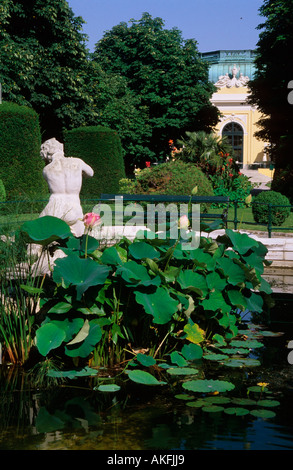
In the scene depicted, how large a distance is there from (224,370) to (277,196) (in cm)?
974

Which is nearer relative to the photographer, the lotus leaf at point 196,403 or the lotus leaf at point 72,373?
the lotus leaf at point 196,403

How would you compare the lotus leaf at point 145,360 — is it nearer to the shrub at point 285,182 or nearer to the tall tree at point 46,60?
the tall tree at point 46,60

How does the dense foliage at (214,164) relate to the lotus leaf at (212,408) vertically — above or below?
above

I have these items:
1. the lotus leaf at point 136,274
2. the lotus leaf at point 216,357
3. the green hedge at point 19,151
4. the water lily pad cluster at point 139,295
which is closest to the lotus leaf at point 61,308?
the water lily pad cluster at point 139,295

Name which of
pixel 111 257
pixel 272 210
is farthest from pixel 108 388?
pixel 272 210

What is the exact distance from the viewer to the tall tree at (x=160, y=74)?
31.0 meters

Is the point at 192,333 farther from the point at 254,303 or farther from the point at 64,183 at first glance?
the point at 64,183

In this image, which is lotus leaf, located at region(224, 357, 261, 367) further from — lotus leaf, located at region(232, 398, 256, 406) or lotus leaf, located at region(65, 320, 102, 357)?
lotus leaf, located at region(65, 320, 102, 357)

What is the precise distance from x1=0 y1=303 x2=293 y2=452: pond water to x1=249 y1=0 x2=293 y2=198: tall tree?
18207mm

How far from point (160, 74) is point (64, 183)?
2657cm

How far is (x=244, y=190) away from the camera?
16969 mm

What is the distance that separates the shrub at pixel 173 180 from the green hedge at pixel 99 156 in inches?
257

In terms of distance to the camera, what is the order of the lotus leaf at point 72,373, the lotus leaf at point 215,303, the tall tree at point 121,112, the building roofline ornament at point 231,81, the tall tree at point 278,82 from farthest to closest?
the building roofline ornament at point 231,81 → the tall tree at point 121,112 → the tall tree at point 278,82 → the lotus leaf at point 215,303 → the lotus leaf at point 72,373

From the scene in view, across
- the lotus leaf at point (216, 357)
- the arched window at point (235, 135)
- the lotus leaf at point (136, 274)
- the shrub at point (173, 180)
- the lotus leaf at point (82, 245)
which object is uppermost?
the arched window at point (235, 135)
